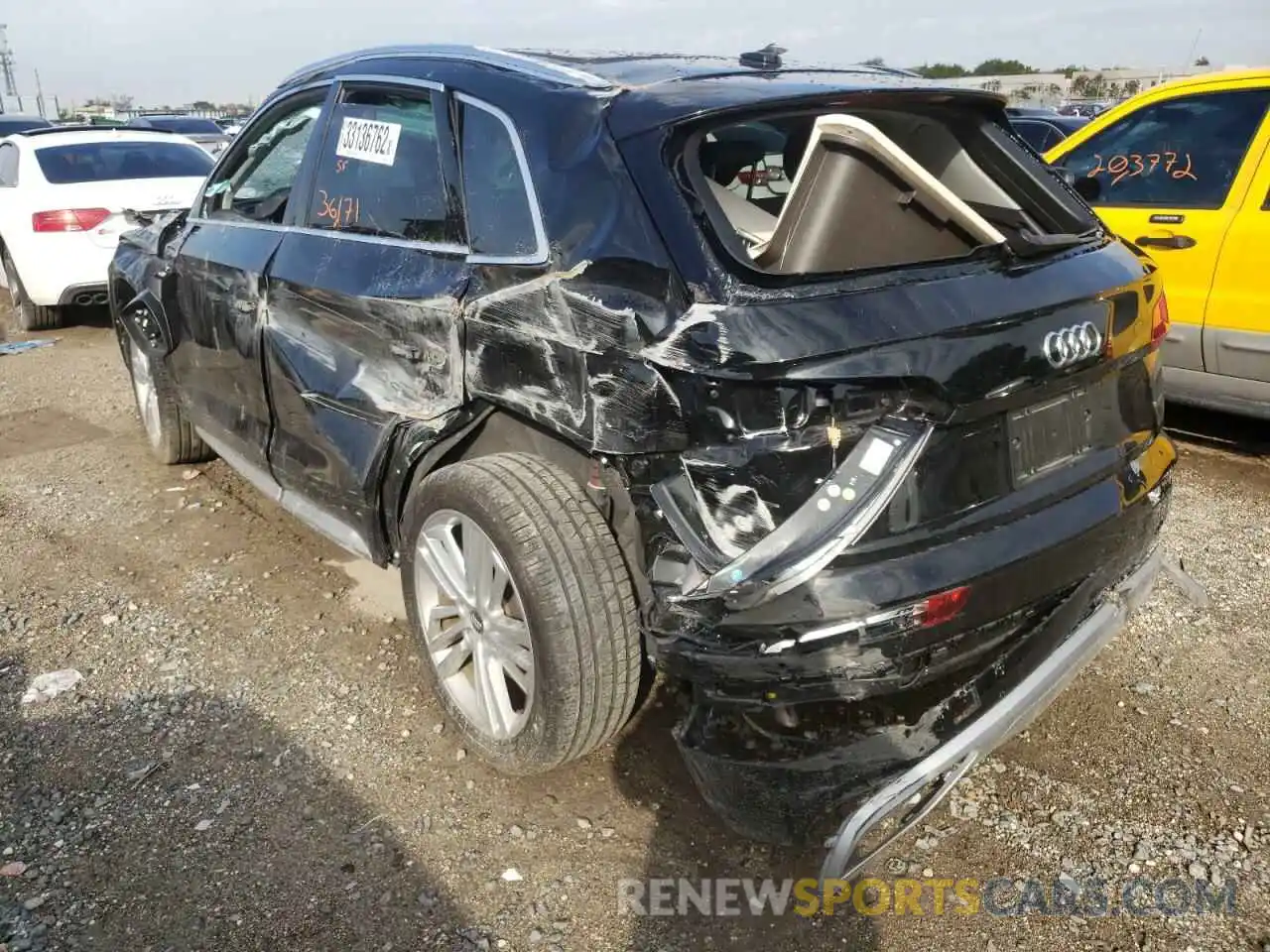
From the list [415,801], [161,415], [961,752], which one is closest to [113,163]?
[161,415]

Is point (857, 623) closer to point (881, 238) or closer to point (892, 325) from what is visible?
point (892, 325)

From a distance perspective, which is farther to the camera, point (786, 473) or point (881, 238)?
point (881, 238)

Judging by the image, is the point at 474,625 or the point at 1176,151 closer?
the point at 474,625

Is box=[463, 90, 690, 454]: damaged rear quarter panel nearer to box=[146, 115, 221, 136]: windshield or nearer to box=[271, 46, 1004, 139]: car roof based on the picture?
box=[271, 46, 1004, 139]: car roof

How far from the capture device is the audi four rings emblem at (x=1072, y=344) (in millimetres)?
2168

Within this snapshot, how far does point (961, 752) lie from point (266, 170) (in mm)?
3214

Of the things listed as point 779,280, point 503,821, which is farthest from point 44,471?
point 779,280

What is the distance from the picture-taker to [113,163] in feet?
26.8

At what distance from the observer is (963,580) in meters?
2.02

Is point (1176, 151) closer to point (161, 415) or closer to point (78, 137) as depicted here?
point (161, 415)

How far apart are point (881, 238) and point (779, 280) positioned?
1.34 ft

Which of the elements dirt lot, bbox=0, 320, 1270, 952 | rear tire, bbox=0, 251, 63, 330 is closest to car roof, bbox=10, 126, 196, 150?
rear tire, bbox=0, 251, 63, 330

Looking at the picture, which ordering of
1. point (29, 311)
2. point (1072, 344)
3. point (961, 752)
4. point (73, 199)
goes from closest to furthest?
point (961, 752) < point (1072, 344) < point (73, 199) < point (29, 311)
